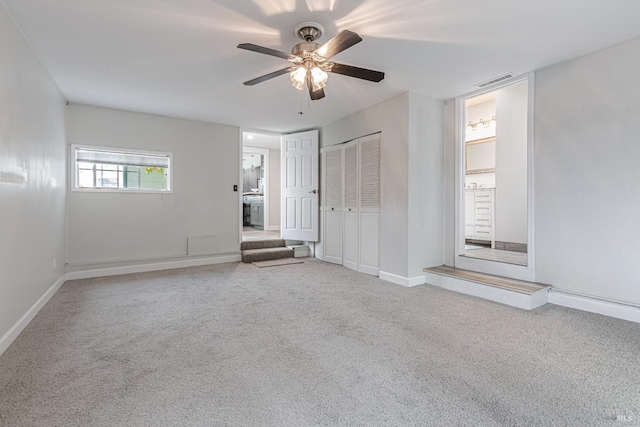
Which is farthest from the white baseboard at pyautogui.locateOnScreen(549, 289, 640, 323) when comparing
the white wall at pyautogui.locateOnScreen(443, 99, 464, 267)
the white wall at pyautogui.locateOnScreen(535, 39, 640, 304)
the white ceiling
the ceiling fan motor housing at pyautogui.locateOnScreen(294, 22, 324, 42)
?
the ceiling fan motor housing at pyautogui.locateOnScreen(294, 22, 324, 42)

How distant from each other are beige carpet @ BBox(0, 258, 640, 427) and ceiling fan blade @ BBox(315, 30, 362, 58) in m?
2.15

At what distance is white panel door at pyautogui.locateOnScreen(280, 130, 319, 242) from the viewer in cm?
543

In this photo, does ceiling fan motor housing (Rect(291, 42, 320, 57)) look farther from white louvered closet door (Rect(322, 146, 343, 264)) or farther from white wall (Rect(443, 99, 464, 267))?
white louvered closet door (Rect(322, 146, 343, 264))

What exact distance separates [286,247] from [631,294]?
15.2ft

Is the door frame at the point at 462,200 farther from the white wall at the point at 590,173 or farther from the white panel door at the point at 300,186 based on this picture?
the white panel door at the point at 300,186

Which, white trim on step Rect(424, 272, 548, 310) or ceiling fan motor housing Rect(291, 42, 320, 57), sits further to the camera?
white trim on step Rect(424, 272, 548, 310)

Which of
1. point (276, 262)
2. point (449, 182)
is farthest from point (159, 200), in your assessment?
point (449, 182)

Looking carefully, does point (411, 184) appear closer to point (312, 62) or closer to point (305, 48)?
point (312, 62)

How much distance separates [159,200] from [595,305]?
5623 mm

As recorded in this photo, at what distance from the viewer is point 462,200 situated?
3916 mm

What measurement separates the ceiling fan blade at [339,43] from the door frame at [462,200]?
2310 millimetres

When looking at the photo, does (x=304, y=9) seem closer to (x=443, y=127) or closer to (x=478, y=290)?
(x=443, y=127)

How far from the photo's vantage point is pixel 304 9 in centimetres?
212

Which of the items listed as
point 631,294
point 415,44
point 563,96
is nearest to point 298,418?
point 415,44
